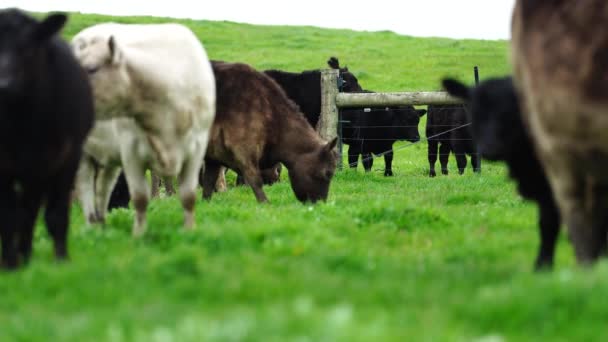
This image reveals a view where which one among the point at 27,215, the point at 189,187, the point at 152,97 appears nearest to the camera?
the point at 27,215

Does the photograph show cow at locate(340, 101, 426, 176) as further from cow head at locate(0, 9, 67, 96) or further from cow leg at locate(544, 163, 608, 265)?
cow leg at locate(544, 163, 608, 265)

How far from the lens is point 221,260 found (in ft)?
20.2

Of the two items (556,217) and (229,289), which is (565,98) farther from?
(229,289)

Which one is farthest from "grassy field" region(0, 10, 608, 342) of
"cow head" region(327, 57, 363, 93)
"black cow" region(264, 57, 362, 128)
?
"cow head" region(327, 57, 363, 93)

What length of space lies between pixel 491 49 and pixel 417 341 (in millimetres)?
41611

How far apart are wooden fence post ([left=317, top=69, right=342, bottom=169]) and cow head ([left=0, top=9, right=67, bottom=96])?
11.5 m

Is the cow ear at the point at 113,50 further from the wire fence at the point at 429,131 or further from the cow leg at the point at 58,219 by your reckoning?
the wire fence at the point at 429,131

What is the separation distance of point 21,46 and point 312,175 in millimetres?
7166

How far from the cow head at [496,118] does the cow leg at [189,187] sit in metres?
3.00

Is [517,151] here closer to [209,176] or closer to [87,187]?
[87,187]

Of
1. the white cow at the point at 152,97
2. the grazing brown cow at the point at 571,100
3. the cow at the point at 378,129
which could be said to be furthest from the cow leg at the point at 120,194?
the cow at the point at 378,129

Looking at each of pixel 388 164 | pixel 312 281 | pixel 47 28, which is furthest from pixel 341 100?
pixel 312 281

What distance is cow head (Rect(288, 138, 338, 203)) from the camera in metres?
12.8

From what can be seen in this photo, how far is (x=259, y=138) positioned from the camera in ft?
41.1
